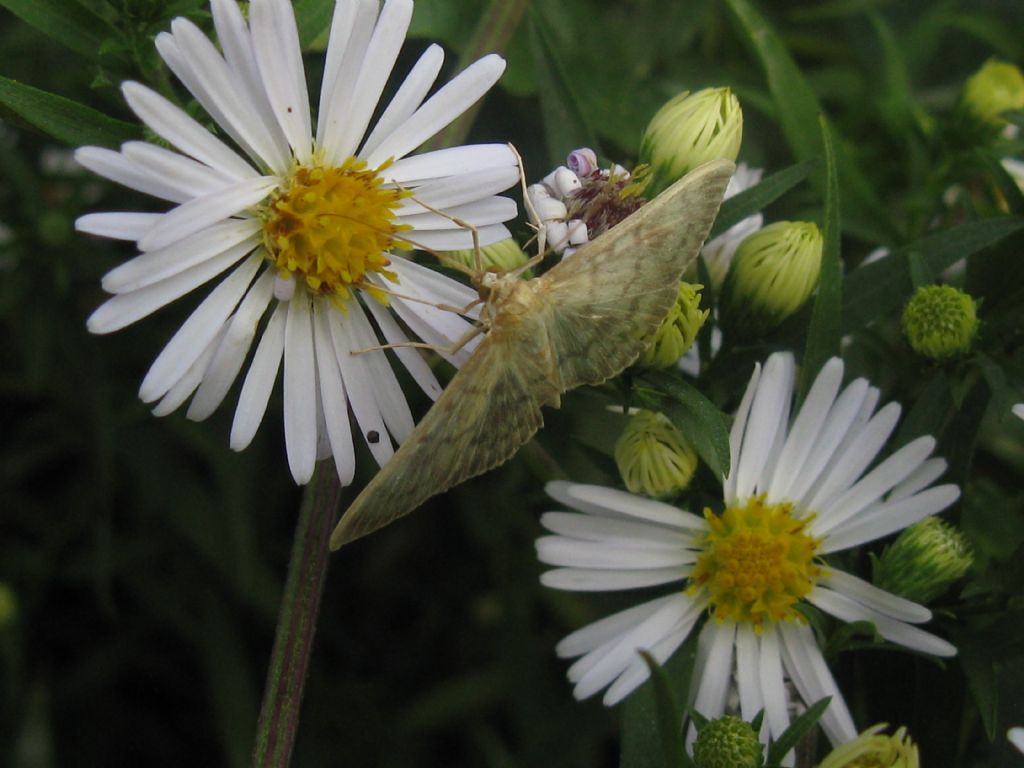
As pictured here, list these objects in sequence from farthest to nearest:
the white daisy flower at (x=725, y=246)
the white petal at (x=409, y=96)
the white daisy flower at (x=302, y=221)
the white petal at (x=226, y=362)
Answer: the white daisy flower at (x=725, y=246), the white petal at (x=409, y=96), the white petal at (x=226, y=362), the white daisy flower at (x=302, y=221)

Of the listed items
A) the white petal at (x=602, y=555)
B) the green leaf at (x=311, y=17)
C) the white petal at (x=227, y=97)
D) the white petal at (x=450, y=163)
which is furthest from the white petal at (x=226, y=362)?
the white petal at (x=602, y=555)

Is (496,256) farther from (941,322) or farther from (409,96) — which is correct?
(941,322)

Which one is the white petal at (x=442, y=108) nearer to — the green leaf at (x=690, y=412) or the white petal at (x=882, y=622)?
the green leaf at (x=690, y=412)

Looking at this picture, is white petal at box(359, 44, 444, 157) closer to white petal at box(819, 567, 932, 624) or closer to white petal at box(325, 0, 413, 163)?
white petal at box(325, 0, 413, 163)

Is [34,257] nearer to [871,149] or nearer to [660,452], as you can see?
[660,452]

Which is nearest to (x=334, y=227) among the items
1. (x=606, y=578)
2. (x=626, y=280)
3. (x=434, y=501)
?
(x=626, y=280)

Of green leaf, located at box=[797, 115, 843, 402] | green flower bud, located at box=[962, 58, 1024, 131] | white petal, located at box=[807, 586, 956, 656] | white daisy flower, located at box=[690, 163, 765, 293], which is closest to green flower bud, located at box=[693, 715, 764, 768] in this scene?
white petal, located at box=[807, 586, 956, 656]
